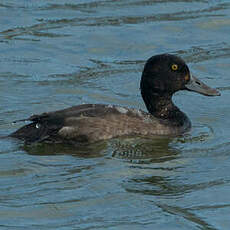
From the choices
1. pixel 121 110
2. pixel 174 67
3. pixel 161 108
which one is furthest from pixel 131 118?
pixel 174 67

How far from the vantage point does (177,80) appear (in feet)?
34.2

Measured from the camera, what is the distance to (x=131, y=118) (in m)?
9.70

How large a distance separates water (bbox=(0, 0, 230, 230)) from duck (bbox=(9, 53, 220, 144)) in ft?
0.42

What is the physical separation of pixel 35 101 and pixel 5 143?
178 centimetres

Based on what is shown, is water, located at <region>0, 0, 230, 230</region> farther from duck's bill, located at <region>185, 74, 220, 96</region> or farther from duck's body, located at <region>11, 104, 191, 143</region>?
duck's bill, located at <region>185, 74, 220, 96</region>

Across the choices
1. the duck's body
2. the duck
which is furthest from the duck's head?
the duck's body

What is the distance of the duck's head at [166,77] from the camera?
10305 mm

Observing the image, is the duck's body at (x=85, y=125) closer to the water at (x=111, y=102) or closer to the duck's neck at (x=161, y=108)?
the water at (x=111, y=102)

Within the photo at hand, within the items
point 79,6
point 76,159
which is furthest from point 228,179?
point 79,6

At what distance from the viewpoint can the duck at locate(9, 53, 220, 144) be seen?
9.39m

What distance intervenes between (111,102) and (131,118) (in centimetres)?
177

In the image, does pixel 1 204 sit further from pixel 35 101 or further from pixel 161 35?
pixel 161 35

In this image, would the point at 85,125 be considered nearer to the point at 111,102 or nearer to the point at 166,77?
the point at 166,77

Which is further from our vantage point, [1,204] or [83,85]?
[83,85]
